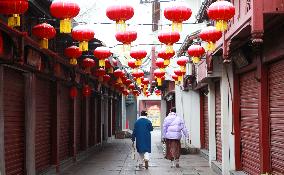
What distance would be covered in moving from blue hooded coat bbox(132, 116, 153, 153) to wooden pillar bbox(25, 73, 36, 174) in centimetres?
583

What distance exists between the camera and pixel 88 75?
2569cm

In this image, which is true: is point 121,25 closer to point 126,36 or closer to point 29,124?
point 126,36

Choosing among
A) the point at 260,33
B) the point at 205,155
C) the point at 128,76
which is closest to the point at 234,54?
the point at 260,33

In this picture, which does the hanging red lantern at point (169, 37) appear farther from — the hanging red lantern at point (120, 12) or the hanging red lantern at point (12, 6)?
the hanging red lantern at point (12, 6)

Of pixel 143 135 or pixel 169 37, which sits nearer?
pixel 169 37

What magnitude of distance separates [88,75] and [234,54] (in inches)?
449

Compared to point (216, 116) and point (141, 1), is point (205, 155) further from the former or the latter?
point (141, 1)

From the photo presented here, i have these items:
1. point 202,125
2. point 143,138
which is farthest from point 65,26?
point 202,125

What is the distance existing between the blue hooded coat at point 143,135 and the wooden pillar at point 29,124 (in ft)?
19.1

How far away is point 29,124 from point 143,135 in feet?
20.4

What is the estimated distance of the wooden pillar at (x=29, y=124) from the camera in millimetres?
15281

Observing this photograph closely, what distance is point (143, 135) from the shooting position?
810 inches

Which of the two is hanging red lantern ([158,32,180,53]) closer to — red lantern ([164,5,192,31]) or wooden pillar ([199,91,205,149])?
red lantern ([164,5,192,31])

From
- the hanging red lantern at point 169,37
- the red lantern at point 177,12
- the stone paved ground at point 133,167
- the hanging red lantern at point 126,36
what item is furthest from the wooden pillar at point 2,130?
the stone paved ground at point 133,167
